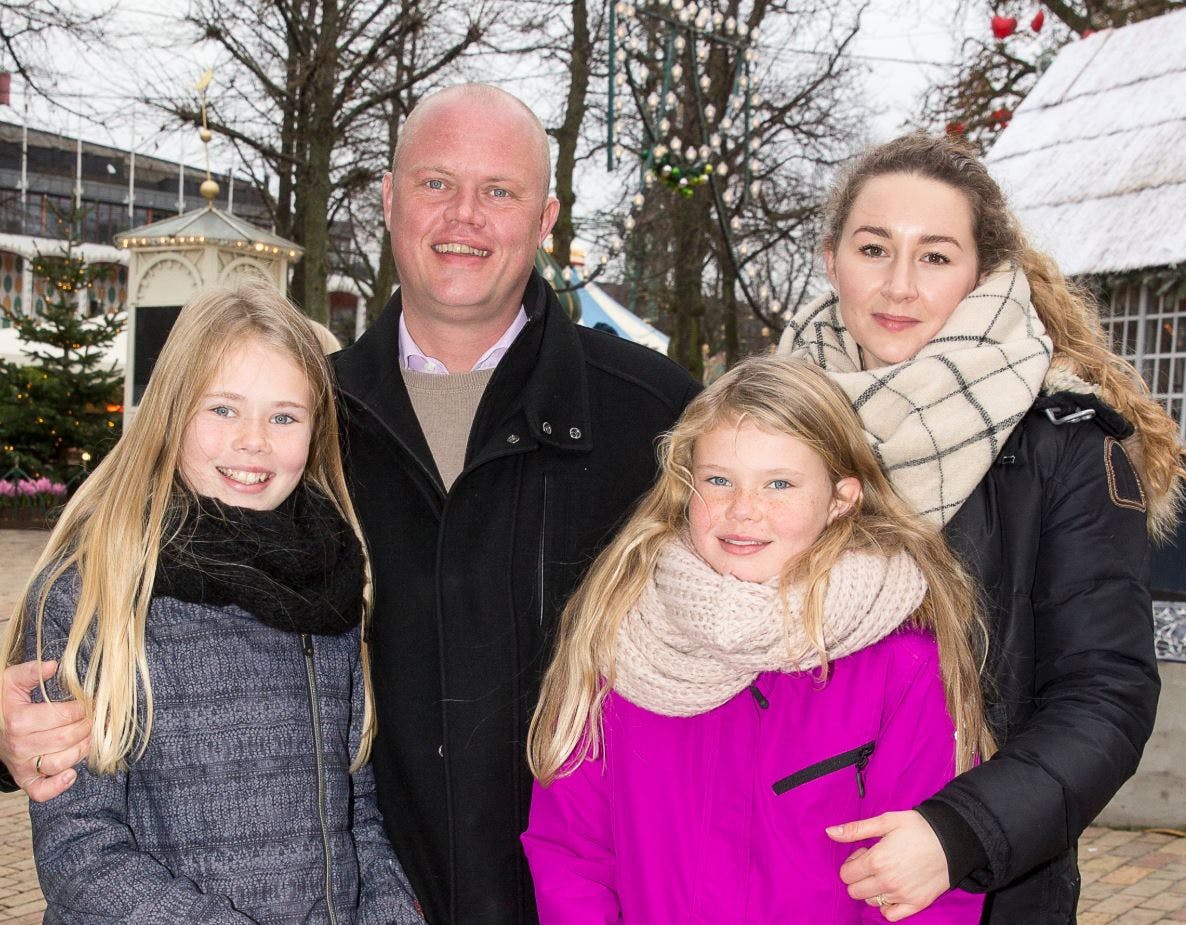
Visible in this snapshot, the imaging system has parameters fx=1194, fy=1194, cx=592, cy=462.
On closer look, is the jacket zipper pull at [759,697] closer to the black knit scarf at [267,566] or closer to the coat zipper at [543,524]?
the coat zipper at [543,524]

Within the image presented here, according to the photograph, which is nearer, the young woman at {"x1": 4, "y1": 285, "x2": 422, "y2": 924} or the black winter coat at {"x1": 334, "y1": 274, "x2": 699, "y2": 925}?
the young woman at {"x1": 4, "y1": 285, "x2": 422, "y2": 924}

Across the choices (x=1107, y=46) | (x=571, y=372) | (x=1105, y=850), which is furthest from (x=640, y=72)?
(x=571, y=372)

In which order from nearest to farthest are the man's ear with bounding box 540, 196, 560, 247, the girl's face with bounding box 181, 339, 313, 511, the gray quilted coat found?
1. the gray quilted coat
2. the girl's face with bounding box 181, 339, 313, 511
3. the man's ear with bounding box 540, 196, 560, 247

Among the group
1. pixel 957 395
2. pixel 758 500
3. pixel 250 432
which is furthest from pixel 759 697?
pixel 250 432

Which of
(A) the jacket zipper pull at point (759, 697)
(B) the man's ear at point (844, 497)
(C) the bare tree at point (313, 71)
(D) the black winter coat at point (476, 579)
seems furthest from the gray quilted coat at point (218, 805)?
(C) the bare tree at point (313, 71)

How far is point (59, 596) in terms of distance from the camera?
2.18m

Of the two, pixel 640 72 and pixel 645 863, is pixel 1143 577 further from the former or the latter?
pixel 640 72

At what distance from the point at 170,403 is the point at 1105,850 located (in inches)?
197

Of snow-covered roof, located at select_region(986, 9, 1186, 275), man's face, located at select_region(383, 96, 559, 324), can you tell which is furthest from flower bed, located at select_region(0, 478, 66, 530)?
man's face, located at select_region(383, 96, 559, 324)

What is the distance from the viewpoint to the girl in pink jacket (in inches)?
80.2

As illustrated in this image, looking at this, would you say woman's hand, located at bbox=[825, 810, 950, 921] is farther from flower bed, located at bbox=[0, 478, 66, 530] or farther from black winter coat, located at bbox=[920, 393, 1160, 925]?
flower bed, located at bbox=[0, 478, 66, 530]

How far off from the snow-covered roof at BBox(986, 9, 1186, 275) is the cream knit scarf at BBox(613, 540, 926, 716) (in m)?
5.22

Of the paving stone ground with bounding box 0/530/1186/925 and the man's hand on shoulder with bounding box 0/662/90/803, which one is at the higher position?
the man's hand on shoulder with bounding box 0/662/90/803

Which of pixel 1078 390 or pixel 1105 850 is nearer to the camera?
pixel 1078 390
